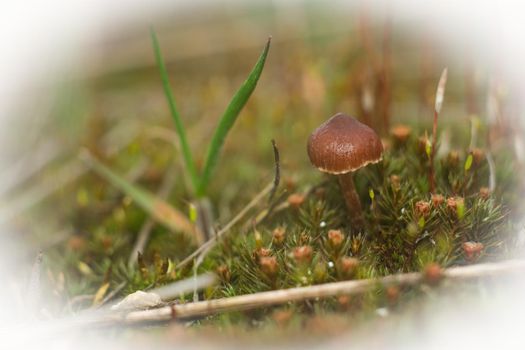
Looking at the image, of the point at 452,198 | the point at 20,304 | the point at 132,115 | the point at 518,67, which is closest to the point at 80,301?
the point at 20,304

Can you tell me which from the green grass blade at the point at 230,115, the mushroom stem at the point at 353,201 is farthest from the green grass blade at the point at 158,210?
the mushroom stem at the point at 353,201

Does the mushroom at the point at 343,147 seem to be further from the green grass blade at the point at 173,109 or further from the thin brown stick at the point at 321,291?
the green grass blade at the point at 173,109

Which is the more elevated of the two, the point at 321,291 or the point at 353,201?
the point at 353,201

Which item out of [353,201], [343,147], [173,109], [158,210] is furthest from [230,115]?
[158,210]

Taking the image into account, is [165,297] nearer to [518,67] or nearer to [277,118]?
[277,118]

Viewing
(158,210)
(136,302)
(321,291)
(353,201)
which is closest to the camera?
(321,291)

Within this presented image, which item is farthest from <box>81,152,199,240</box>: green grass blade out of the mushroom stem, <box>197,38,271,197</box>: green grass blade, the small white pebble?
the mushroom stem

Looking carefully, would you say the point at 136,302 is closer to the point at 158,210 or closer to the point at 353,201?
the point at 158,210
